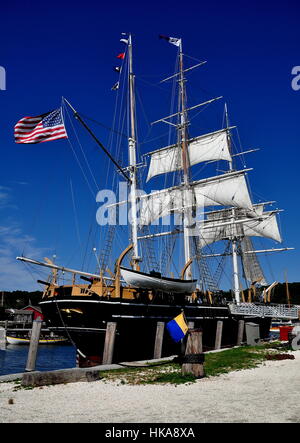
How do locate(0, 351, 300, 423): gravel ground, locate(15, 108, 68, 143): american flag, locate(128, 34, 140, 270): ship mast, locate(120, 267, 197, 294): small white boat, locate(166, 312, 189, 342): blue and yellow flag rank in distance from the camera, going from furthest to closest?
locate(128, 34, 140, 270): ship mast, locate(120, 267, 197, 294): small white boat, locate(15, 108, 68, 143): american flag, locate(166, 312, 189, 342): blue and yellow flag, locate(0, 351, 300, 423): gravel ground

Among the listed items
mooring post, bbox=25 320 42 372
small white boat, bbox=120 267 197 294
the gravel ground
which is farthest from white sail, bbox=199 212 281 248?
the gravel ground

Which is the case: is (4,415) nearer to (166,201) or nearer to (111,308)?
(111,308)

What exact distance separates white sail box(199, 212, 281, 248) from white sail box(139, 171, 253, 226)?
4.20m

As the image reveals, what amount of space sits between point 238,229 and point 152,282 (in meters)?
34.2

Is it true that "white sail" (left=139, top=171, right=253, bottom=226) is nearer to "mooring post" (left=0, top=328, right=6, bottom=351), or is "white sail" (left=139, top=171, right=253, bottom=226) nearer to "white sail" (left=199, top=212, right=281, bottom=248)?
"white sail" (left=199, top=212, right=281, bottom=248)

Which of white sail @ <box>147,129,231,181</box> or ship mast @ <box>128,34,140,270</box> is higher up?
A: white sail @ <box>147,129,231,181</box>

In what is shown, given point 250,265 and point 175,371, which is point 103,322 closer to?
point 175,371

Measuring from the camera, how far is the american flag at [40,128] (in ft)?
62.2

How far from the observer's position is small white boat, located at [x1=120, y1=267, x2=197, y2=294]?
2344cm

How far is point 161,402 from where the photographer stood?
28.3 ft

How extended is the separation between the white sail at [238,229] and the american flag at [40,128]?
40.0 m

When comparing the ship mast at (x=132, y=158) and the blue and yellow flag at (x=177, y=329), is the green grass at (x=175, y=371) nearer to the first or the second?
the blue and yellow flag at (x=177, y=329)

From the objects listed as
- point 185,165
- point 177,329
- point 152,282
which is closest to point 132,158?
point 152,282

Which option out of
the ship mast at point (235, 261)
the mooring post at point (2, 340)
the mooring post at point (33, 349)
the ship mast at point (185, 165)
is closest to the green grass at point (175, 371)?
the mooring post at point (33, 349)
